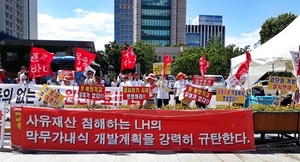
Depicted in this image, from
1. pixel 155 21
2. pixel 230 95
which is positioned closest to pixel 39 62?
pixel 230 95

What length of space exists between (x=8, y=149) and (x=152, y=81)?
4.25m

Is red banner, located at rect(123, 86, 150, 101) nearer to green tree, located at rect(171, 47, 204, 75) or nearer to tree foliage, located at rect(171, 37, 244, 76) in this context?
tree foliage, located at rect(171, 37, 244, 76)

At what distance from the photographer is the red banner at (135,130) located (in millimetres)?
5426

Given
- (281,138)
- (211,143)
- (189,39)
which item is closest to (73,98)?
(211,143)

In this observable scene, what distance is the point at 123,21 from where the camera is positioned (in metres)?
129

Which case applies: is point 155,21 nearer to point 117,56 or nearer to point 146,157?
point 117,56

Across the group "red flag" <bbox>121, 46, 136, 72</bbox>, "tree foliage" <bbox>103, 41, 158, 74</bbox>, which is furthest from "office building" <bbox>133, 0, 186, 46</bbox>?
"red flag" <bbox>121, 46, 136, 72</bbox>

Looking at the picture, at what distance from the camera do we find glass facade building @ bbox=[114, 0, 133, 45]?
128 metres

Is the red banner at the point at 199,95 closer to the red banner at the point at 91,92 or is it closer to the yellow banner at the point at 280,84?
the yellow banner at the point at 280,84

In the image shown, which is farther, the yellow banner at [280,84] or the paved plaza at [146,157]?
the yellow banner at [280,84]

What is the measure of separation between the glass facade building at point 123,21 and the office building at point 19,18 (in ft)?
123

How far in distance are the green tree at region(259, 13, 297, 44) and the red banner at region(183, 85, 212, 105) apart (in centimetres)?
2873

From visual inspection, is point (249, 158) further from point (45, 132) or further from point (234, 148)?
point (45, 132)

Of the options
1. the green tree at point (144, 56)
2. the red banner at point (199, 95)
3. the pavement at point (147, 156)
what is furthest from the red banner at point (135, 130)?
the green tree at point (144, 56)
